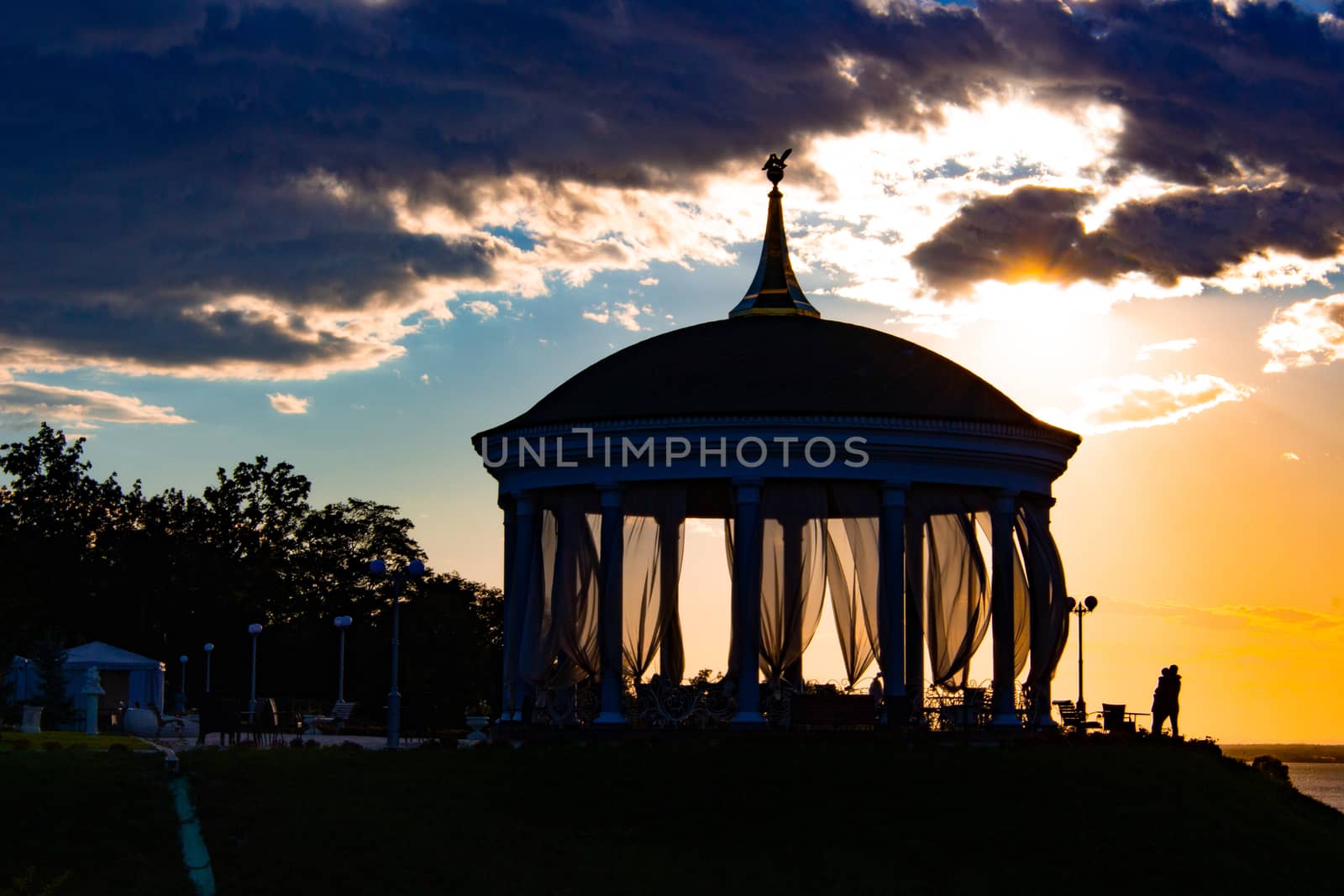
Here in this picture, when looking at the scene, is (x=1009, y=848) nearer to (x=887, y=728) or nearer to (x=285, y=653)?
(x=887, y=728)

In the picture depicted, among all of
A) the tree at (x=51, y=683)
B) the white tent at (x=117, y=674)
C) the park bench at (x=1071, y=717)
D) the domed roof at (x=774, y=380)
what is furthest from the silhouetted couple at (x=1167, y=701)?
the white tent at (x=117, y=674)

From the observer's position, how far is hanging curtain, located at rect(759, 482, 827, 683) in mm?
38719

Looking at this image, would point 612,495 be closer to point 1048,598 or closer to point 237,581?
point 1048,598

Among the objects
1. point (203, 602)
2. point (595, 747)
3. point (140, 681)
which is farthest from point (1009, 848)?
point (203, 602)

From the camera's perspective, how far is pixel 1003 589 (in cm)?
4006

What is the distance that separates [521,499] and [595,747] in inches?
338

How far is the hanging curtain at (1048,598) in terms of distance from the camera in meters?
40.3

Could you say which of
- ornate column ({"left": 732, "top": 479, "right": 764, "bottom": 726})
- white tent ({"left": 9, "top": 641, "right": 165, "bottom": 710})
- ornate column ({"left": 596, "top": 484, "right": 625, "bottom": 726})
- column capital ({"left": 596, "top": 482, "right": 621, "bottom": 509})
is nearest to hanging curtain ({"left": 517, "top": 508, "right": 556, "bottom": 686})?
ornate column ({"left": 596, "top": 484, "right": 625, "bottom": 726})

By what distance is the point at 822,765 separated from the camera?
1287 inches

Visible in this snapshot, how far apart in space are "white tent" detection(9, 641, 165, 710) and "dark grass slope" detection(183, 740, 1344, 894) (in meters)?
40.7

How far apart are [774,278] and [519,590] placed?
34.6 feet

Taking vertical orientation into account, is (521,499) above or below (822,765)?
above

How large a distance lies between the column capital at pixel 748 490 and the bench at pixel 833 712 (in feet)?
13.5

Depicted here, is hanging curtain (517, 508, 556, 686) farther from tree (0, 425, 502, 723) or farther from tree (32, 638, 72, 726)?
tree (0, 425, 502, 723)
